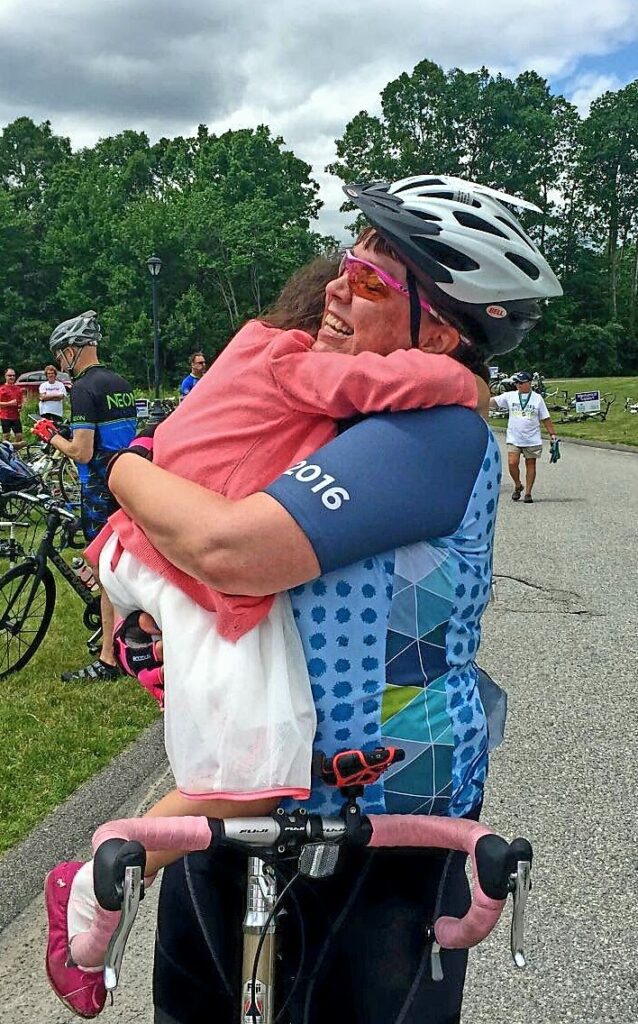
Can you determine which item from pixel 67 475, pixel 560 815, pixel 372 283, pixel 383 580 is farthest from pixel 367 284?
pixel 67 475

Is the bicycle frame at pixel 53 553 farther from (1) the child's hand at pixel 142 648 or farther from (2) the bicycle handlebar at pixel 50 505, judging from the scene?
(1) the child's hand at pixel 142 648

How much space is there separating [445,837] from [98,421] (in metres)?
5.61

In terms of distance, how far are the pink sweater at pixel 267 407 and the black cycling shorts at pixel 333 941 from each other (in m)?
0.52

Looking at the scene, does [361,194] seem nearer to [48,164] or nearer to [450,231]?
[450,231]

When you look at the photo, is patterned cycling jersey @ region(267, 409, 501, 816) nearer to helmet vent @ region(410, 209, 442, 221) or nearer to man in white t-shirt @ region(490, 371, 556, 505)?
helmet vent @ region(410, 209, 442, 221)

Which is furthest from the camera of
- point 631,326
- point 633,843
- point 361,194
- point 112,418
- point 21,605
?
point 631,326

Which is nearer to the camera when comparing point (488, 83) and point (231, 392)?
point (231, 392)

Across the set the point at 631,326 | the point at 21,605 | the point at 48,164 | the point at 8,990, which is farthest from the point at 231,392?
the point at 48,164

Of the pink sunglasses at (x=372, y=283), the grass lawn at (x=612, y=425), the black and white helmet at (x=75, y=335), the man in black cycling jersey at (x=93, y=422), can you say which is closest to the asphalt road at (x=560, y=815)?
the pink sunglasses at (x=372, y=283)

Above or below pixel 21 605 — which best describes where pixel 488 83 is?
above

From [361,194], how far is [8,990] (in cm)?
268

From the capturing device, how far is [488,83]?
69.9 m

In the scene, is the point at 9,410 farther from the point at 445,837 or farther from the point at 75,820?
the point at 445,837

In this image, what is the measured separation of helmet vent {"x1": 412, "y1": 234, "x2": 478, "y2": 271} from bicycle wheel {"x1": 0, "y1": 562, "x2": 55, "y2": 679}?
503cm
